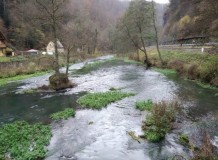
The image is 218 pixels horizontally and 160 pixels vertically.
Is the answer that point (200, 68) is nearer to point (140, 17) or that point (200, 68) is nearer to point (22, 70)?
point (140, 17)

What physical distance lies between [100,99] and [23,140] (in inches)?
375

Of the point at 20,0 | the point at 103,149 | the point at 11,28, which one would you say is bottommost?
the point at 103,149

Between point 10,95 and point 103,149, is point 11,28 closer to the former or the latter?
point 10,95

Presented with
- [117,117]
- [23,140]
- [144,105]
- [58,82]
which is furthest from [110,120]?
[58,82]

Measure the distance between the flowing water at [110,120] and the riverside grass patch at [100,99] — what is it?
703mm

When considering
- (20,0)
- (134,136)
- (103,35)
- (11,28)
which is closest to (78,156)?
(134,136)

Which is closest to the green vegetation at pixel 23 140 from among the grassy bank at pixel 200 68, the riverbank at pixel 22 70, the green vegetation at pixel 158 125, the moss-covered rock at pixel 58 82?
the green vegetation at pixel 158 125

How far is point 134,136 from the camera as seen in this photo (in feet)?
48.4

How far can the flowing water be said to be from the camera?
13.1 meters

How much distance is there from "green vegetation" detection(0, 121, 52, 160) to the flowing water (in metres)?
0.57

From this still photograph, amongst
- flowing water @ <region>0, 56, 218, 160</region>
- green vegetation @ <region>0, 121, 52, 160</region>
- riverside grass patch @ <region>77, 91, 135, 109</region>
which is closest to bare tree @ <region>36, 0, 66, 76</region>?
flowing water @ <region>0, 56, 218, 160</region>

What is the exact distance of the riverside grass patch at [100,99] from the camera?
21586mm

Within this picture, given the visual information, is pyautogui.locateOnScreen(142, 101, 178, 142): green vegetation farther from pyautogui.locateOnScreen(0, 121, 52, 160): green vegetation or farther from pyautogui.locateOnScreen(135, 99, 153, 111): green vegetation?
pyautogui.locateOnScreen(0, 121, 52, 160): green vegetation

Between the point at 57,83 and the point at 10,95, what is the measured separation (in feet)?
17.5
